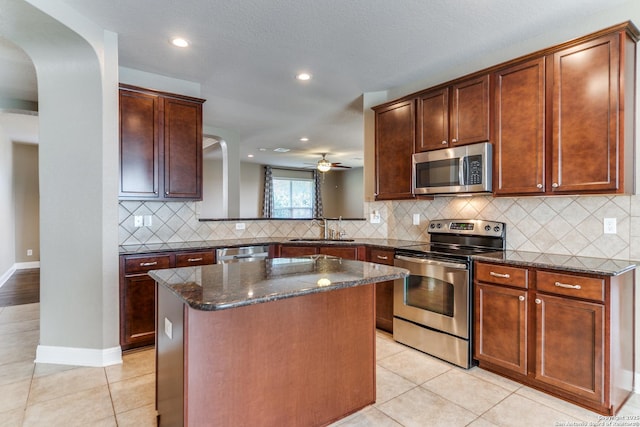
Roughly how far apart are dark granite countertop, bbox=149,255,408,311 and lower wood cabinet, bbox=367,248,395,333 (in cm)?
132

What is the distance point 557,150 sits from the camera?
97.1 inches

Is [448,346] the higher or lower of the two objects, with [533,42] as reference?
lower

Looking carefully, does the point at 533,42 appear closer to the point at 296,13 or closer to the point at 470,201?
the point at 470,201

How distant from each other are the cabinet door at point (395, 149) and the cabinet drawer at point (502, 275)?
1090mm

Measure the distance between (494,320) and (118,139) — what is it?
133 inches

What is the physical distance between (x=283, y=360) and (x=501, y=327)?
68.3 inches

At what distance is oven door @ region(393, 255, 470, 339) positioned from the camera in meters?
2.74

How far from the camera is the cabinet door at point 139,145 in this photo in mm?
3154

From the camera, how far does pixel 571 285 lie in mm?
2182

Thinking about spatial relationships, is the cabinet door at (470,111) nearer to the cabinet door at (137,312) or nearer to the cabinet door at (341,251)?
the cabinet door at (341,251)

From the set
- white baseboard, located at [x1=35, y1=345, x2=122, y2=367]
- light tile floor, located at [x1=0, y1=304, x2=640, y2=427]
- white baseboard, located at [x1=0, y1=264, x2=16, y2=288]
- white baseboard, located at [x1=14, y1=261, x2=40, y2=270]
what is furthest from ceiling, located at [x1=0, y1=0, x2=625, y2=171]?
white baseboard, located at [x1=14, y1=261, x2=40, y2=270]

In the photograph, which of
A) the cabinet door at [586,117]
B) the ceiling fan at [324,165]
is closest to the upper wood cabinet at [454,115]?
the cabinet door at [586,117]

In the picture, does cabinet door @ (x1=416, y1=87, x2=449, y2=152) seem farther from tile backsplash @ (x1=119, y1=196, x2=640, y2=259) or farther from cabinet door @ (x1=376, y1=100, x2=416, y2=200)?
tile backsplash @ (x1=119, y1=196, x2=640, y2=259)

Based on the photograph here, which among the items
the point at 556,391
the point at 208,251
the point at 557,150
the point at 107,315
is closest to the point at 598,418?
the point at 556,391
